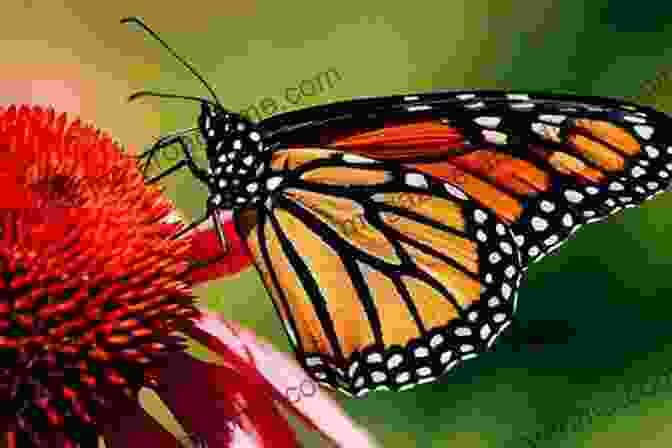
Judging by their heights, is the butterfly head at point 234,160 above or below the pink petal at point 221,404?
above

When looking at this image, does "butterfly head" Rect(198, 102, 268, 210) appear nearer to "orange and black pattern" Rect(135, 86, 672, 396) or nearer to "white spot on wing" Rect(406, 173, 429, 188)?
"orange and black pattern" Rect(135, 86, 672, 396)

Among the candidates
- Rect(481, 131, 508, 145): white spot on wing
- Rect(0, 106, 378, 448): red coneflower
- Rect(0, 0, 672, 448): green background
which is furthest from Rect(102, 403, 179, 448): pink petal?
Rect(0, 0, 672, 448): green background

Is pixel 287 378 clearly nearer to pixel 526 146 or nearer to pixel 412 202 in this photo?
pixel 412 202

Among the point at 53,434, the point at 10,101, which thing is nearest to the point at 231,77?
the point at 10,101

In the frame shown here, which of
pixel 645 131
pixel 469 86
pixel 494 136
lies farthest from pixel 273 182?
pixel 469 86

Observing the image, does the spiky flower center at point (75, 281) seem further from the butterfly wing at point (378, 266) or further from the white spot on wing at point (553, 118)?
the white spot on wing at point (553, 118)

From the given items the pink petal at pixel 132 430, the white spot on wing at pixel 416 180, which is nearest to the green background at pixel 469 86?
the white spot on wing at pixel 416 180

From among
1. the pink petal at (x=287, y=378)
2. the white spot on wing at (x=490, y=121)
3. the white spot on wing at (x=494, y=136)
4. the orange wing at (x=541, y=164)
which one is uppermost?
the white spot on wing at (x=490, y=121)
